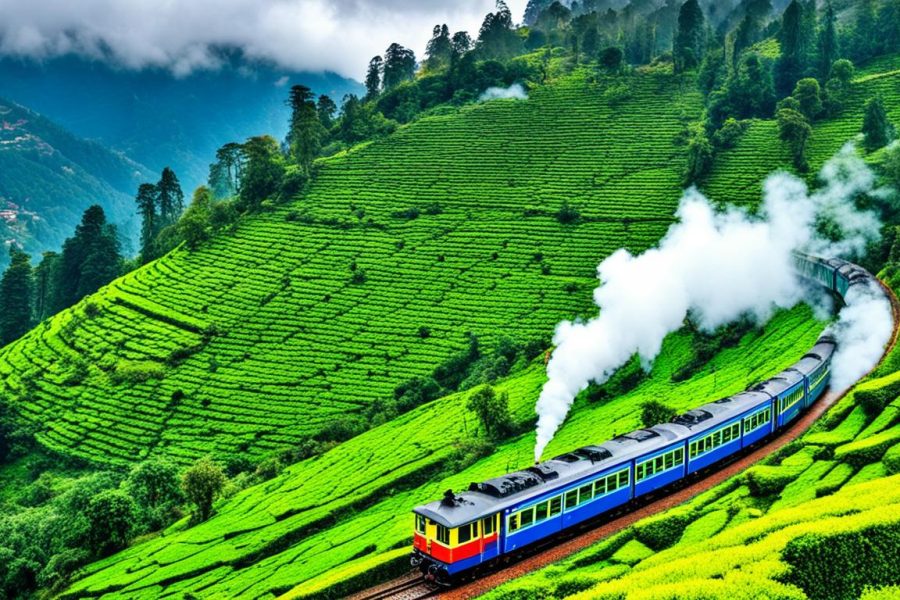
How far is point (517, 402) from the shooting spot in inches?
1811

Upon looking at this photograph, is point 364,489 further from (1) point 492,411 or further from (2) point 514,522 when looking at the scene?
(2) point 514,522

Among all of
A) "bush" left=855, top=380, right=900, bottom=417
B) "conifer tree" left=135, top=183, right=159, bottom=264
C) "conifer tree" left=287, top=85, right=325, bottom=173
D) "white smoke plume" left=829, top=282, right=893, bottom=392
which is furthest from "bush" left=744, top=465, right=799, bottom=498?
"conifer tree" left=135, top=183, right=159, bottom=264

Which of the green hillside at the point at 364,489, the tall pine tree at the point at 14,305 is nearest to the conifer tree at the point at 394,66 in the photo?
the tall pine tree at the point at 14,305

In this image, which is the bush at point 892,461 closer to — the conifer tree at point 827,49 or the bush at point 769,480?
the bush at point 769,480

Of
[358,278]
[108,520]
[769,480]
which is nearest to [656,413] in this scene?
Answer: [769,480]

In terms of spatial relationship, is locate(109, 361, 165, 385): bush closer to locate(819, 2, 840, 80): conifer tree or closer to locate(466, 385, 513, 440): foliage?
locate(466, 385, 513, 440): foliage

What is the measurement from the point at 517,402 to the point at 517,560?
23.9 m

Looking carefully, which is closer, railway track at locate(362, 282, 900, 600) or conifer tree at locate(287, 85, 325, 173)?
railway track at locate(362, 282, 900, 600)

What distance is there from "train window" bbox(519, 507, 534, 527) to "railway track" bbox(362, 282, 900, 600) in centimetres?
137

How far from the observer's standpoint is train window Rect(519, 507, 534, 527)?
21.6m

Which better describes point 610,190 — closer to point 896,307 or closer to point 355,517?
point 896,307

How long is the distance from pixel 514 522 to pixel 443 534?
2.34 meters

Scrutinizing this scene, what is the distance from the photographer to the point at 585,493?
23.2m

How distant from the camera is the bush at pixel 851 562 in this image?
14391 millimetres
